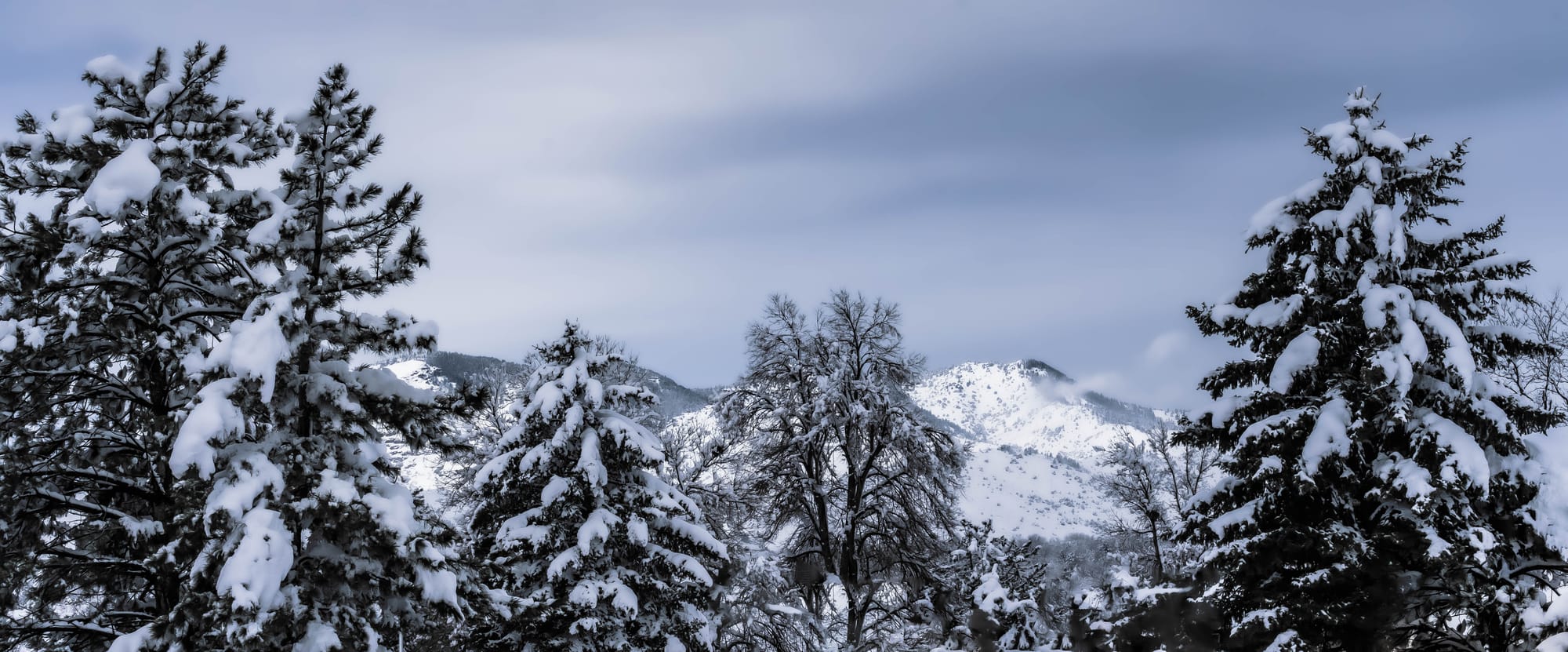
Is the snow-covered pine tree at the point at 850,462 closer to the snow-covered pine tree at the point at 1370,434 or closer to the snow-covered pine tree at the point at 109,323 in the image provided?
the snow-covered pine tree at the point at 1370,434

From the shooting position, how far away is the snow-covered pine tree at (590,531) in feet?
49.0

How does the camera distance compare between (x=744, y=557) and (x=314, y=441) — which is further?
(x=744, y=557)

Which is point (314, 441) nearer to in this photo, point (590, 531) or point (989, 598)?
point (590, 531)

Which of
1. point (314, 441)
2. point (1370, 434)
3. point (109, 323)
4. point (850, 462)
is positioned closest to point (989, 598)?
point (850, 462)

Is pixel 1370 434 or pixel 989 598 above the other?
pixel 1370 434

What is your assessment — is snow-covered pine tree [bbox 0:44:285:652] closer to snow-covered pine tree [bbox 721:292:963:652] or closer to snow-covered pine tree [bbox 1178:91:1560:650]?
snow-covered pine tree [bbox 721:292:963:652]

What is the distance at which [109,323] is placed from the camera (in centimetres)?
1155

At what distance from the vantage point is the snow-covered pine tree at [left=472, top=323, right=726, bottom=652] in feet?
49.0

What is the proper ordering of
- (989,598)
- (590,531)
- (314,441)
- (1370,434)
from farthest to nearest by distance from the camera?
(989,598) < (590,531) < (1370,434) < (314,441)

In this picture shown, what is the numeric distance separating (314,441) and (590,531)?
16.7 feet

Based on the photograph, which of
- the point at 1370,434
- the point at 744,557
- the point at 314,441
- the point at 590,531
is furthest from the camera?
the point at 744,557

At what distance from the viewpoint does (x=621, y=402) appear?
1625 cm

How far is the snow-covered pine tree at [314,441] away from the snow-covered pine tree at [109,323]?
0.80 meters

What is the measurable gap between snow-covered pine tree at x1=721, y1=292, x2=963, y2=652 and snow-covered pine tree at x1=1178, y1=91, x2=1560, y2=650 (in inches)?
267
